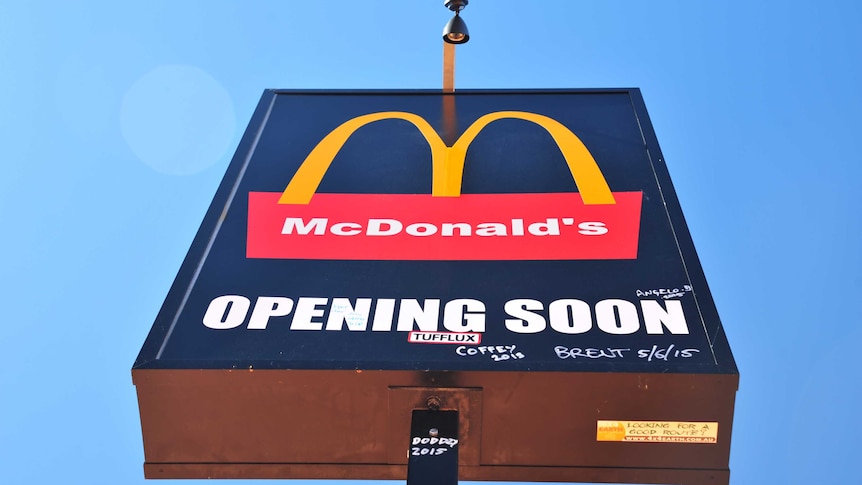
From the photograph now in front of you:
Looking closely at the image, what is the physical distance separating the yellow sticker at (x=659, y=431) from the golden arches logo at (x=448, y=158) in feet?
3.32

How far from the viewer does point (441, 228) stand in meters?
3.09

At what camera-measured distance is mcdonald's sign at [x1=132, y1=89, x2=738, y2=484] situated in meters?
2.40

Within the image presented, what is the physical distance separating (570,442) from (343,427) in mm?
643

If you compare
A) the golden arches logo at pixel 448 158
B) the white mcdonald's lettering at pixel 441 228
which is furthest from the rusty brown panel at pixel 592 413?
the golden arches logo at pixel 448 158

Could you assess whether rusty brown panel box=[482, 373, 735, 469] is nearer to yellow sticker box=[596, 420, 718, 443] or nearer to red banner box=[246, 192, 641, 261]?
yellow sticker box=[596, 420, 718, 443]

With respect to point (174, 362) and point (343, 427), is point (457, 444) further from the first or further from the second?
point (174, 362)

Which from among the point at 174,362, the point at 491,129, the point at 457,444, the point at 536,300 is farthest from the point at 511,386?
the point at 491,129

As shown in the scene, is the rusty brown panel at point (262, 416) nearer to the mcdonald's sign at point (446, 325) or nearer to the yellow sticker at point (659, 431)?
the mcdonald's sign at point (446, 325)

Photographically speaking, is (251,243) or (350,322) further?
(251,243)

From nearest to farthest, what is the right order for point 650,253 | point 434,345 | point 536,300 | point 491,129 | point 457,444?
1. point 457,444
2. point 434,345
3. point 536,300
4. point 650,253
5. point 491,129

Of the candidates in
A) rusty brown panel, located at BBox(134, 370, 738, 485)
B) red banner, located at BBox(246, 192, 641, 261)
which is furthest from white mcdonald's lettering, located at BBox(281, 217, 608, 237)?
rusty brown panel, located at BBox(134, 370, 738, 485)

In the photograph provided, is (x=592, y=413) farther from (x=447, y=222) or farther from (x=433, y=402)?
(x=447, y=222)

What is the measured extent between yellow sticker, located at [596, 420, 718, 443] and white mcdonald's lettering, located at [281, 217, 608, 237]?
83 cm

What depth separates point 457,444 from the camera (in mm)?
2322
